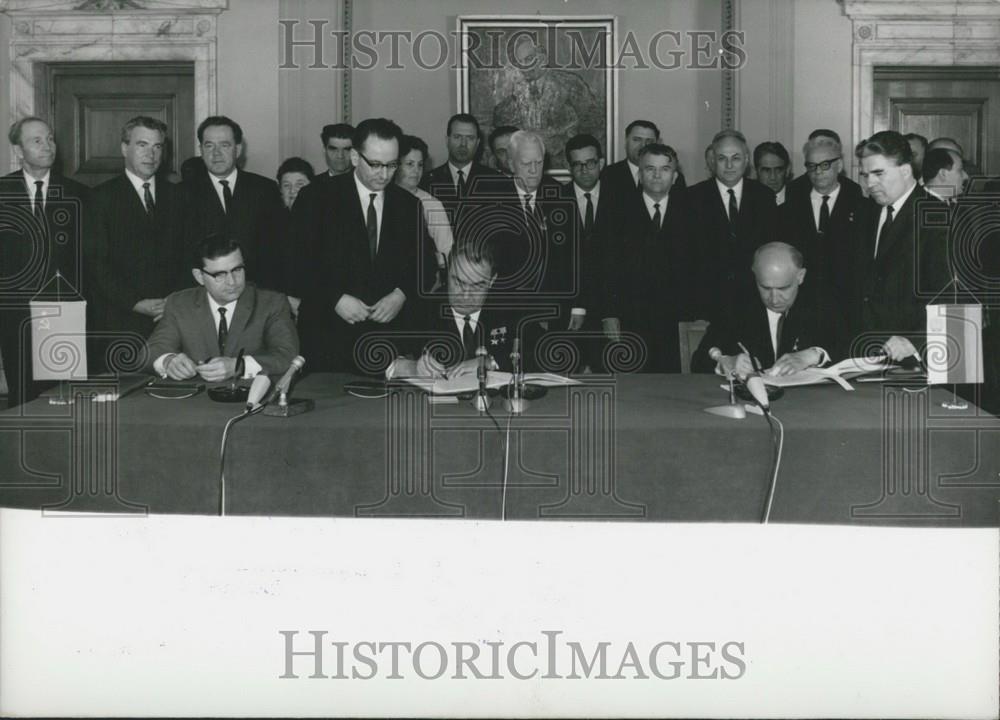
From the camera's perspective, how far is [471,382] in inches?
127

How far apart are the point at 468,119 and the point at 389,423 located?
270cm

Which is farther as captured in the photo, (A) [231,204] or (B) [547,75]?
(B) [547,75]

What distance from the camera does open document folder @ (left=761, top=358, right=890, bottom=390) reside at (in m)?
3.28

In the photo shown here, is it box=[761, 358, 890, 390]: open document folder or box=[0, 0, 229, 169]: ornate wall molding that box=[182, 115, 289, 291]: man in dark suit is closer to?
box=[0, 0, 229, 169]: ornate wall molding

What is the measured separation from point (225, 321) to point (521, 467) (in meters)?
1.38

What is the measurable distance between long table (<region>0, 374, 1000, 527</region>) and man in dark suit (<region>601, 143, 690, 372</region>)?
183cm

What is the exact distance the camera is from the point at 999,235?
13.1 ft

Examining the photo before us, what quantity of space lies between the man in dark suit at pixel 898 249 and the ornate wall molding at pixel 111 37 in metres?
3.91

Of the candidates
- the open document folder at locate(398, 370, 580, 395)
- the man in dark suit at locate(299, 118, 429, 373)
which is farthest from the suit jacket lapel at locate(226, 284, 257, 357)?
the open document folder at locate(398, 370, 580, 395)

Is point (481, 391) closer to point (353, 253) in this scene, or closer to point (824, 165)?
point (353, 253)

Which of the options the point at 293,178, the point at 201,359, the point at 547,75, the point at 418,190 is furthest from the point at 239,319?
the point at 547,75

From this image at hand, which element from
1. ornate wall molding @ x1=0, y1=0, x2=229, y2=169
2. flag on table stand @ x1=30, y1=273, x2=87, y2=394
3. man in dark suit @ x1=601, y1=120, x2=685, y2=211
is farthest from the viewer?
ornate wall molding @ x1=0, y1=0, x2=229, y2=169

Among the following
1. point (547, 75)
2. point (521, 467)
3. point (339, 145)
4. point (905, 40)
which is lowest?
point (521, 467)

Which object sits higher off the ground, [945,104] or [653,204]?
[945,104]
